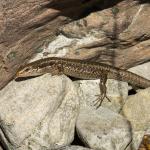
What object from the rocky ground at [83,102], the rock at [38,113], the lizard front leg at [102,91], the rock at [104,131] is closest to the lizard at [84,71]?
the lizard front leg at [102,91]

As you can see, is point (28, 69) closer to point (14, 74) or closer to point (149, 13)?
point (14, 74)

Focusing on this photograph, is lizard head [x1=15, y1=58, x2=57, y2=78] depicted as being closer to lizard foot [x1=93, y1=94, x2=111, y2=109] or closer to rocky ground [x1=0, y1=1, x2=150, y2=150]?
rocky ground [x1=0, y1=1, x2=150, y2=150]

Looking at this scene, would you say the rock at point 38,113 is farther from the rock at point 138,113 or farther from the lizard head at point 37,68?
the rock at point 138,113

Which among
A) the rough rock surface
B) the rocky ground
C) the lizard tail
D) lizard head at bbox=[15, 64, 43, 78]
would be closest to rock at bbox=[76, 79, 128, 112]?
the rocky ground

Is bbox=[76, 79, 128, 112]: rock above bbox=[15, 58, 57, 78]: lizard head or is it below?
below

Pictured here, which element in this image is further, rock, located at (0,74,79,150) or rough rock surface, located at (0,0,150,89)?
rock, located at (0,74,79,150)

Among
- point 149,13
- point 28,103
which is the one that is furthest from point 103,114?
point 149,13

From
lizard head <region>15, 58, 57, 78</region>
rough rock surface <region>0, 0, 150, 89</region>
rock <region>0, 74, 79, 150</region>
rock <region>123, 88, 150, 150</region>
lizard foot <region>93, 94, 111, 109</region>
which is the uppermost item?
rough rock surface <region>0, 0, 150, 89</region>
